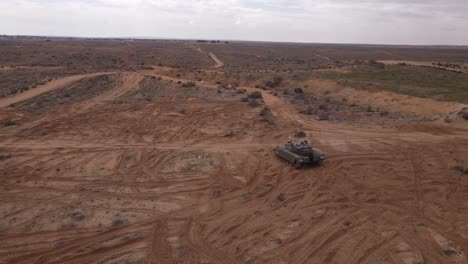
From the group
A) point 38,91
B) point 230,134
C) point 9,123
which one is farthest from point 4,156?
point 38,91

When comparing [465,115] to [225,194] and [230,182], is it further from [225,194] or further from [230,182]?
[225,194]

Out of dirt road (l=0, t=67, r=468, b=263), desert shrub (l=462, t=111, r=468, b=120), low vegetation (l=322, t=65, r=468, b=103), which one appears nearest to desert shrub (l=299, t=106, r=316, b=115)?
dirt road (l=0, t=67, r=468, b=263)

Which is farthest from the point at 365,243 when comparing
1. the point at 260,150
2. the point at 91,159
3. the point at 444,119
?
the point at 444,119

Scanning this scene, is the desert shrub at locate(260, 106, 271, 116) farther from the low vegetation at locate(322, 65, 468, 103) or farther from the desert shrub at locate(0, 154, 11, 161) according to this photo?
the desert shrub at locate(0, 154, 11, 161)

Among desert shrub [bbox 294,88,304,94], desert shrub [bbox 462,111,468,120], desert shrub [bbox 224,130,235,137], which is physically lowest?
desert shrub [bbox 224,130,235,137]

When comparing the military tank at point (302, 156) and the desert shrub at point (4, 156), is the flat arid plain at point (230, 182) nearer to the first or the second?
the desert shrub at point (4, 156)

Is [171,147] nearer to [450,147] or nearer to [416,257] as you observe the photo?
[416,257]
